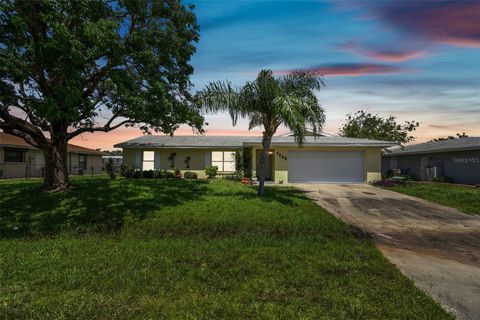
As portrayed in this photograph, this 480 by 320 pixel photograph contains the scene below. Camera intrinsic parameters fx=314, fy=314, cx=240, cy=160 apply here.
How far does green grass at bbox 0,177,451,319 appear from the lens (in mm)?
3818

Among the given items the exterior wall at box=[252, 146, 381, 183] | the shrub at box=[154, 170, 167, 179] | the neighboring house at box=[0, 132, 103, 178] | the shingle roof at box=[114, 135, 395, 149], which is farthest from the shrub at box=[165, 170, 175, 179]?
the neighboring house at box=[0, 132, 103, 178]

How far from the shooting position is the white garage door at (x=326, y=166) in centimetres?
2294

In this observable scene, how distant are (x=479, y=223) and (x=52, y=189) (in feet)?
52.2

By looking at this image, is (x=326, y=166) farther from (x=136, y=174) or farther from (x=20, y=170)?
(x=20, y=170)

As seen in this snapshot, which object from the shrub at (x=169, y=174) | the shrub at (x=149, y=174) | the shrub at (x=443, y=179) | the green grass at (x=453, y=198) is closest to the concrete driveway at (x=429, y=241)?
the green grass at (x=453, y=198)

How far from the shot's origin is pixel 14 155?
88.3 ft

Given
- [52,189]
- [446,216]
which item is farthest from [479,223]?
[52,189]

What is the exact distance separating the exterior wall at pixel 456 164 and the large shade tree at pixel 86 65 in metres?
18.4

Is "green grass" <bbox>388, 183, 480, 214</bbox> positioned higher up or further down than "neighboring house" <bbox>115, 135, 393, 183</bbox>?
further down

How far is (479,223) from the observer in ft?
31.8

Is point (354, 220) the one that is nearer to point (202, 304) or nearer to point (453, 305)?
point (453, 305)

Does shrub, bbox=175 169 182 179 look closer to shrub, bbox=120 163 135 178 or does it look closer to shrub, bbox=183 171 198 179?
shrub, bbox=183 171 198 179

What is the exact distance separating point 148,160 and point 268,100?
15.3 metres

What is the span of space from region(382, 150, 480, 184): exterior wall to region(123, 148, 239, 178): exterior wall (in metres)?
17.1
